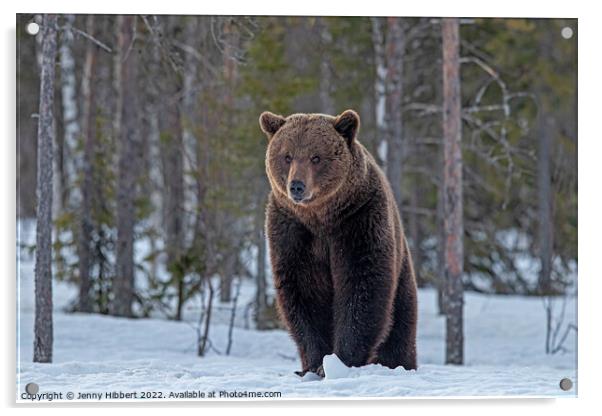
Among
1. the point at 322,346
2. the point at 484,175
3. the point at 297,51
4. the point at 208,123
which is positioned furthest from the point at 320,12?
the point at 484,175

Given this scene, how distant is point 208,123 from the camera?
36.7 ft

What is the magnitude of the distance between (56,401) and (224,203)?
511 cm

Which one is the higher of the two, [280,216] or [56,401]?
[280,216]

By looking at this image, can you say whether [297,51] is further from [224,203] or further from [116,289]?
[116,289]

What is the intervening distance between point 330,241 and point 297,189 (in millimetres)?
537

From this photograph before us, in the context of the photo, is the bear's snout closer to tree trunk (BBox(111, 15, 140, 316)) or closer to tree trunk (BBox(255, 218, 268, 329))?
tree trunk (BBox(255, 218, 268, 329))

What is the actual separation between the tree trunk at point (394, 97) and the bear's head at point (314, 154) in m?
5.56

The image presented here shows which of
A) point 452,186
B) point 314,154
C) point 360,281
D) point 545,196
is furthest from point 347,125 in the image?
point 545,196

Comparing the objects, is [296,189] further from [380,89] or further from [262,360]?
[380,89]

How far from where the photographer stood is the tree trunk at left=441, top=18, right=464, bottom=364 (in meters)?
10.2

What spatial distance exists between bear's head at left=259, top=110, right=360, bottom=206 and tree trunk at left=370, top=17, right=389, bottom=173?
5.50 meters

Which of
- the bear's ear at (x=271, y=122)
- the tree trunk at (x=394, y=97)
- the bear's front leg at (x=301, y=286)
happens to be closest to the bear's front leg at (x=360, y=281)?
the bear's front leg at (x=301, y=286)

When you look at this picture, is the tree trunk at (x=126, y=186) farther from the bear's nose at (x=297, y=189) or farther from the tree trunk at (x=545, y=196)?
the bear's nose at (x=297, y=189)

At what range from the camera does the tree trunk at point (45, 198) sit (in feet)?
24.7
